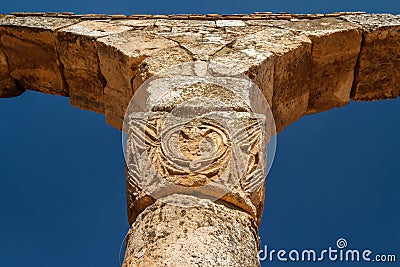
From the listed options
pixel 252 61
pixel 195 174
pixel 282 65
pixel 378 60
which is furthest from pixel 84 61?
pixel 378 60

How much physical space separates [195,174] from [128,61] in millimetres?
1799

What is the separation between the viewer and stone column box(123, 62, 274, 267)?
7.90 feet

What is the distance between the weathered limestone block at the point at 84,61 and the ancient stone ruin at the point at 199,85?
12mm

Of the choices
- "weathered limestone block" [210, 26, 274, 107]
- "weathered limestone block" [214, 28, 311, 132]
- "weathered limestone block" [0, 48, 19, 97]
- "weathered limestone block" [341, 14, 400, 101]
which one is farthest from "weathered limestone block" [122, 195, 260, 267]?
"weathered limestone block" [0, 48, 19, 97]

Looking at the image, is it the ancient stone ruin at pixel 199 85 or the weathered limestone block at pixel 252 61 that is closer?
the ancient stone ruin at pixel 199 85

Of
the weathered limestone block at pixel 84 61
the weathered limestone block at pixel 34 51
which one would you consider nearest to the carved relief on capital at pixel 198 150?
the weathered limestone block at pixel 84 61

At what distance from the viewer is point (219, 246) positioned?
7.80 ft

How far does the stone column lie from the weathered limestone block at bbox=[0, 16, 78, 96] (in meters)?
1.94

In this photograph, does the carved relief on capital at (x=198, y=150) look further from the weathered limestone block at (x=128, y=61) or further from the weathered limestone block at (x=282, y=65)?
the weathered limestone block at (x=282, y=65)

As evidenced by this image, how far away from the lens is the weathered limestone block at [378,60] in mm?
5043

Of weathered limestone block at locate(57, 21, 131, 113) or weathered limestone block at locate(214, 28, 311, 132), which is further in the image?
weathered limestone block at locate(57, 21, 131, 113)

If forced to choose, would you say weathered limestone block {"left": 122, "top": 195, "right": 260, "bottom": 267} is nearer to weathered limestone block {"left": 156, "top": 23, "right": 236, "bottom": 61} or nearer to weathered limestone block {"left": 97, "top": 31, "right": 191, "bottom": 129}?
weathered limestone block {"left": 97, "top": 31, "right": 191, "bottom": 129}

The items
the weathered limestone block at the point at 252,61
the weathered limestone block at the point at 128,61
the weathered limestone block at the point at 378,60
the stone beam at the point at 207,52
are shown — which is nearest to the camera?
the weathered limestone block at the point at 252,61

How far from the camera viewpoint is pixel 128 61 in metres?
4.28
